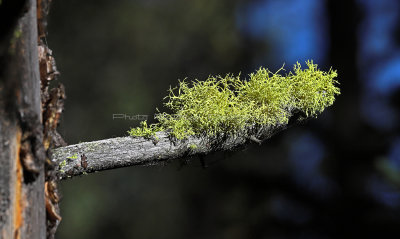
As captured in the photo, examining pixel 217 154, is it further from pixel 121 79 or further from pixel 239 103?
pixel 121 79

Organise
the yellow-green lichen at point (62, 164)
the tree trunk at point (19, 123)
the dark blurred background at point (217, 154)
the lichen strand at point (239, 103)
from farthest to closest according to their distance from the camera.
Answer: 1. the dark blurred background at point (217, 154)
2. the lichen strand at point (239, 103)
3. the yellow-green lichen at point (62, 164)
4. the tree trunk at point (19, 123)

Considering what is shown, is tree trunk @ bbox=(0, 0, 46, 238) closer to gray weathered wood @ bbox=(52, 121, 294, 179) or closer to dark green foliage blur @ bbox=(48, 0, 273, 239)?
gray weathered wood @ bbox=(52, 121, 294, 179)

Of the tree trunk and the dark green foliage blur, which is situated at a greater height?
the dark green foliage blur

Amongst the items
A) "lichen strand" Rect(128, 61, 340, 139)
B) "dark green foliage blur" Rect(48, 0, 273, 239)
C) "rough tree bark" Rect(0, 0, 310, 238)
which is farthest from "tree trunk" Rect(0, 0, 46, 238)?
"dark green foliage blur" Rect(48, 0, 273, 239)

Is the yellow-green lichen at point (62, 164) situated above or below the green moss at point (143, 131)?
below

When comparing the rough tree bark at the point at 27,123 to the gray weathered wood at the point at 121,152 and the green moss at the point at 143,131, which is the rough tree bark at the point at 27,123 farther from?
the green moss at the point at 143,131

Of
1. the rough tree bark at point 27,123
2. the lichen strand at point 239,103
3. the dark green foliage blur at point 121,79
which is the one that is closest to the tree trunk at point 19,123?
the rough tree bark at point 27,123

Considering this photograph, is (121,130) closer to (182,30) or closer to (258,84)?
(182,30)

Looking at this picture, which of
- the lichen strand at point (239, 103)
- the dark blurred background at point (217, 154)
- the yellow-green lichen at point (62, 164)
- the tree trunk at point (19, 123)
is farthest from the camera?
the dark blurred background at point (217, 154)
